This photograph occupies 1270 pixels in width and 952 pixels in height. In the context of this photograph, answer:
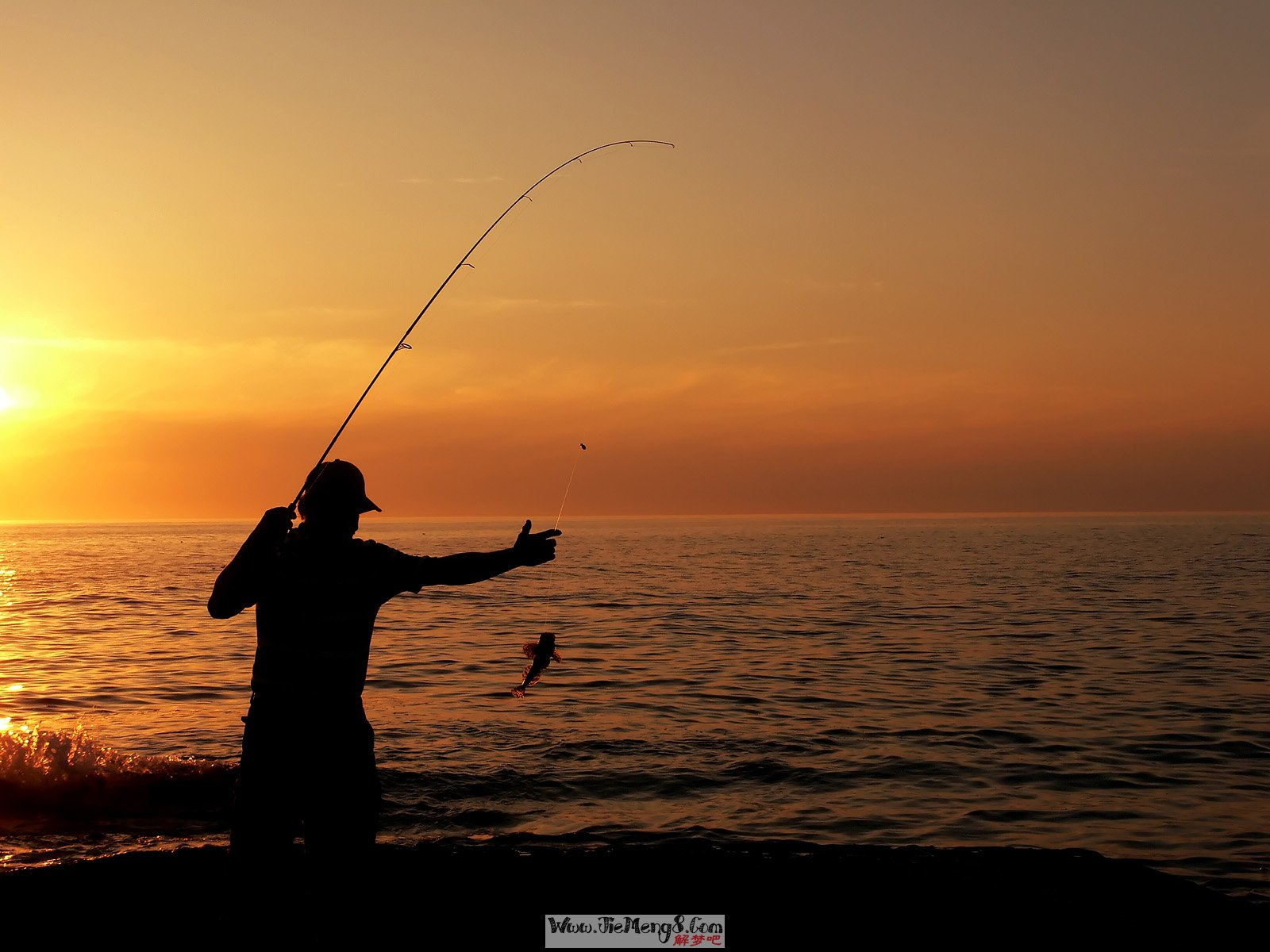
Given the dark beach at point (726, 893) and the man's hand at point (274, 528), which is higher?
the man's hand at point (274, 528)

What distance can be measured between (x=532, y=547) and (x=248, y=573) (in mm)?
1279

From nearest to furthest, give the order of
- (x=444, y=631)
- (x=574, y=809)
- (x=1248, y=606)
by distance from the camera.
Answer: (x=574, y=809)
(x=444, y=631)
(x=1248, y=606)

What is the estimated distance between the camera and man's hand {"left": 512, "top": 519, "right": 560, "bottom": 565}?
16.2 feet

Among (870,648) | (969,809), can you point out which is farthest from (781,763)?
(870,648)

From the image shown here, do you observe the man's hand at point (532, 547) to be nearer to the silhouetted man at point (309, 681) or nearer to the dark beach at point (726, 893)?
the silhouetted man at point (309, 681)

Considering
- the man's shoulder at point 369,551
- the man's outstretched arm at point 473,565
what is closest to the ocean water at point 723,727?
the man's outstretched arm at point 473,565

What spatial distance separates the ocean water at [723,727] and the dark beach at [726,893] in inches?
61.5

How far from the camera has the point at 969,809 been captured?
1005cm

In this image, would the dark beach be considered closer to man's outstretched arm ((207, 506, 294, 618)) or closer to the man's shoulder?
man's outstretched arm ((207, 506, 294, 618))

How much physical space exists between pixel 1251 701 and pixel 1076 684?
2.44 metres

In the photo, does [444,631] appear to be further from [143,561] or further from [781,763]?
[143,561]

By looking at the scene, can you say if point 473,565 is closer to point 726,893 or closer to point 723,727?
point 726,893

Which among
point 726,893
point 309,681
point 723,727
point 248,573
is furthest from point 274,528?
point 723,727

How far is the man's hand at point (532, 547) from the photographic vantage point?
16.2 ft
